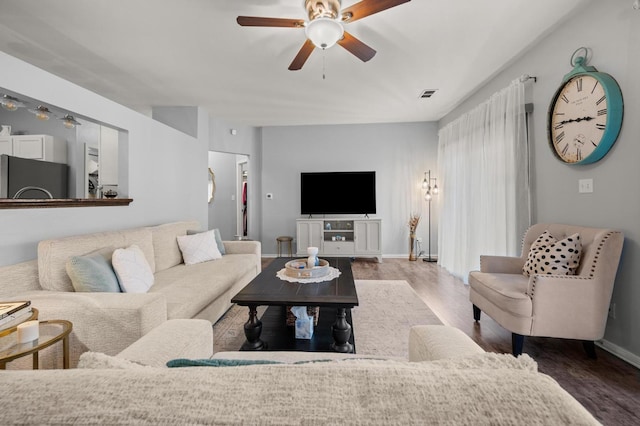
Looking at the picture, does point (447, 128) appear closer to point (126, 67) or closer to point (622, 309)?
point (622, 309)

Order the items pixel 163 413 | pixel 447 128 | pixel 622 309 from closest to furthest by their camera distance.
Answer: pixel 163 413 < pixel 622 309 < pixel 447 128

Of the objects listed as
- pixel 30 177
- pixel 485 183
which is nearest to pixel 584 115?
pixel 485 183

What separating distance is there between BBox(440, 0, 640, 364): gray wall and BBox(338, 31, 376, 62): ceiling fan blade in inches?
64.0

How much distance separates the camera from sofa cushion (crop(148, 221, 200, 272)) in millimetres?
2631

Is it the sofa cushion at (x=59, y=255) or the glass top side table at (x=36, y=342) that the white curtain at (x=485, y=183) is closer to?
the glass top side table at (x=36, y=342)

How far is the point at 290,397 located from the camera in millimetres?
376

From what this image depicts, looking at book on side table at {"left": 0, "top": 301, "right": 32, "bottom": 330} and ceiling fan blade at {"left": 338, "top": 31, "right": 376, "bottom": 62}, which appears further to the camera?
ceiling fan blade at {"left": 338, "top": 31, "right": 376, "bottom": 62}

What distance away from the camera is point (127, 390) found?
38 centimetres

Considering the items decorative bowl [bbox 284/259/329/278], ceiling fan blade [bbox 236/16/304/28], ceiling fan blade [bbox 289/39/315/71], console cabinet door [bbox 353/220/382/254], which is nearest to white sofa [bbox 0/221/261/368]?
decorative bowl [bbox 284/259/329/278]

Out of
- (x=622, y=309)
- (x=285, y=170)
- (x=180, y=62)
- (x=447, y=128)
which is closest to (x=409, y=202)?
(x=447, y=128)

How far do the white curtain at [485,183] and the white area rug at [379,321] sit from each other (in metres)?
1.10

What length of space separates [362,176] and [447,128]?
5.21 ft

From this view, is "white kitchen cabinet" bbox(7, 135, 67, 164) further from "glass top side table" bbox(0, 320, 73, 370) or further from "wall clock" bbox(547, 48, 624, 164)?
"wall clock" bbox(547, 48, 624, 164)

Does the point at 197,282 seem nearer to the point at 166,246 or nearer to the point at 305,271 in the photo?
the point at 166,246
